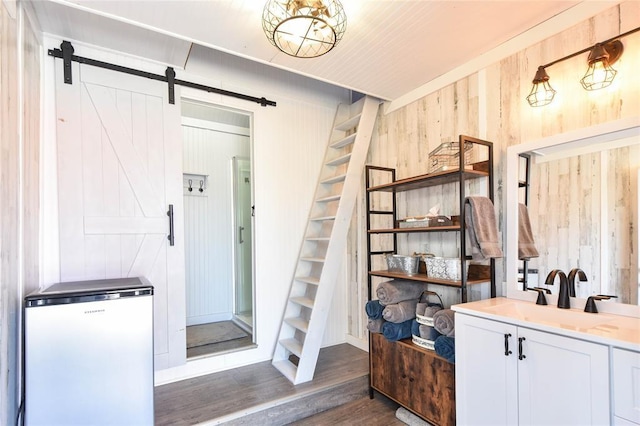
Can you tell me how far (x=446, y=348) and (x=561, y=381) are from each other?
60 cm

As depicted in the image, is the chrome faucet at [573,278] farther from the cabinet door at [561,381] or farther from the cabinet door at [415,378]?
the cabinet door at [415,378]

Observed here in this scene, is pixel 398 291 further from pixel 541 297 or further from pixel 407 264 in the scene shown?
pixel 541 297

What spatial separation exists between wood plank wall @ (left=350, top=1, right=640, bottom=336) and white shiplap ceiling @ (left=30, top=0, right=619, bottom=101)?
10 cm

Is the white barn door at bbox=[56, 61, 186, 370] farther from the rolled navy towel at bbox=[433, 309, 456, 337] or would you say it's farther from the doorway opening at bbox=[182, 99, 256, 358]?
the rolled navy towel at bbox=[433, 309, 456, 337]

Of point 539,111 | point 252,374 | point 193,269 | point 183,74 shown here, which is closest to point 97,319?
point 252,374

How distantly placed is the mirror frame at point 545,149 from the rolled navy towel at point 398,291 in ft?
2.09

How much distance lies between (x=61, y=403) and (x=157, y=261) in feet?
3.49

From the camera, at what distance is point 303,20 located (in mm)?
1545

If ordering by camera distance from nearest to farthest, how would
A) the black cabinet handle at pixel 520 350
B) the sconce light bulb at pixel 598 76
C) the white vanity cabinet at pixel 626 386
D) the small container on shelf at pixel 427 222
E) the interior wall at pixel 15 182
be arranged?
the white vanity cabinet at pixel 626 386 → the interior wall at pixel 15 182 → the black cabinet handle at pixel 520 350 → the sconce light bulb at pixel 598 76 → the small container on shelf at pixel 427 222

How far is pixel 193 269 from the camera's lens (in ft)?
13.3

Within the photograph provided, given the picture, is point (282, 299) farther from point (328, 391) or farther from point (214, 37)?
point (214, 37)

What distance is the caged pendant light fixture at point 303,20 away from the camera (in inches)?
59.4

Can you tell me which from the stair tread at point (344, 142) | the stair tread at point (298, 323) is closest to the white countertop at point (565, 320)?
the stair tread at point (298, 323)

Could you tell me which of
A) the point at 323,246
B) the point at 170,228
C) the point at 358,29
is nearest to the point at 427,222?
the point at 323,246
